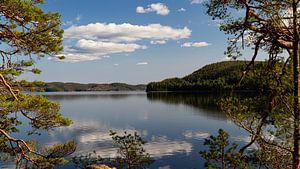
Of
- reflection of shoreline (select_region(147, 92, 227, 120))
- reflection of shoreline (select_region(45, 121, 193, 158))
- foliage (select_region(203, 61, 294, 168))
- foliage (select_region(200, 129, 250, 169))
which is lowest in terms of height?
reflection of shoreline (select_region(45, 121, 193, 158))

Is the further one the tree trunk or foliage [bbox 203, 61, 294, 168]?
foliage [bbox 203, 61, 294, 168]

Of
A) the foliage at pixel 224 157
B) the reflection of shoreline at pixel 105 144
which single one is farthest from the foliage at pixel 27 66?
the reflection of shoreline at pixel 105 144

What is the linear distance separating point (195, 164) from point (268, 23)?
27551mm

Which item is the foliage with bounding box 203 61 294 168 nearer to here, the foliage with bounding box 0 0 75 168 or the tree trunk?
the tree trunk

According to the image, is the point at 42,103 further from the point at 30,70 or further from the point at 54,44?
the point at 54,44

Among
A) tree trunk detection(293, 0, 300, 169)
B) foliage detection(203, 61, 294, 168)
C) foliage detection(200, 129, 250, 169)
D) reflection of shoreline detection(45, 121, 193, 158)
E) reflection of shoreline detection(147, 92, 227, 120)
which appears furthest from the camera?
reflection of shoreline detection(147, 92, 227, 120)

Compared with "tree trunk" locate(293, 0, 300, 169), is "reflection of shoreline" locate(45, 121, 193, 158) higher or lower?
lower

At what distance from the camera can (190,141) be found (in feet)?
147

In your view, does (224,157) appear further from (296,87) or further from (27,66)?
(27,66)

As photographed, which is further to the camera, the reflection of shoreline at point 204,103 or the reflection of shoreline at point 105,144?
the reflection of shoreline at point 204,103

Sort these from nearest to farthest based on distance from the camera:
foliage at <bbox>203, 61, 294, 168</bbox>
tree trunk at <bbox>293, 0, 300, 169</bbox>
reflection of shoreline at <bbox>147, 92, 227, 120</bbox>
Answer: tree trunk at <bbox>293, 0, 300, 169</bbox> → foliage at <bbox>203, 61, 294, 168</bbox> → reflection of shoreline at <bbox>147, 92, 227, 120</bbox>

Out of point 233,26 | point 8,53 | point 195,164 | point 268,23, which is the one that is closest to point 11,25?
point 8,53

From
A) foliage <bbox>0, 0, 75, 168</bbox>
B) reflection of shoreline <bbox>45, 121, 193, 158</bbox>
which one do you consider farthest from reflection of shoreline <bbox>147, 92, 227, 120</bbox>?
foliage <bbox>0, 0, 75, 168</bbox>

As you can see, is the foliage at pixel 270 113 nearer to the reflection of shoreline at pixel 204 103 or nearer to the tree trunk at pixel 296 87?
the tree trunk at pixel 296 87
